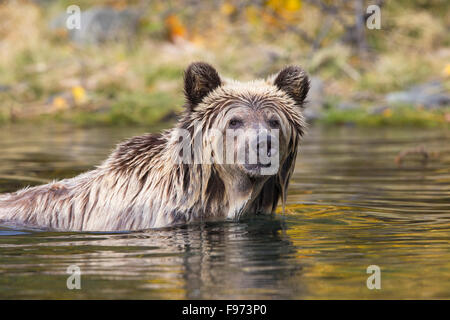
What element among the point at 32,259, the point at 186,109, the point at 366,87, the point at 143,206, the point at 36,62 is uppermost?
the point at 36,62

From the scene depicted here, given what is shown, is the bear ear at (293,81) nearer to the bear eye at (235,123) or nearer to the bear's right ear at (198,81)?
the bear's right ear at (198,81)

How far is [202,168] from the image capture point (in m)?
7.60

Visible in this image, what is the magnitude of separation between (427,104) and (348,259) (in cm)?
1450

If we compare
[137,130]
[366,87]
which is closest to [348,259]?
[137,130]

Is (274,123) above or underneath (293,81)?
underneath

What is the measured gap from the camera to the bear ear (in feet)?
26.1

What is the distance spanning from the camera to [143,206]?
25.5ft

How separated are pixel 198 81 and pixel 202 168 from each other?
2.59ft

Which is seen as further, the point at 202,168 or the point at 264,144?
the point at 202,168

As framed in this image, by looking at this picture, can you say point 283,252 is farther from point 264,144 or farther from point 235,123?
point 235,123

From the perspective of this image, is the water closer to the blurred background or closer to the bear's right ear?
the bear's right ear

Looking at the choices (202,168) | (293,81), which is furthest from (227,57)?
(202,168)

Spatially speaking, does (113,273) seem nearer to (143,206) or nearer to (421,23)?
(143,206)

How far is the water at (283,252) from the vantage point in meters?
5.63
